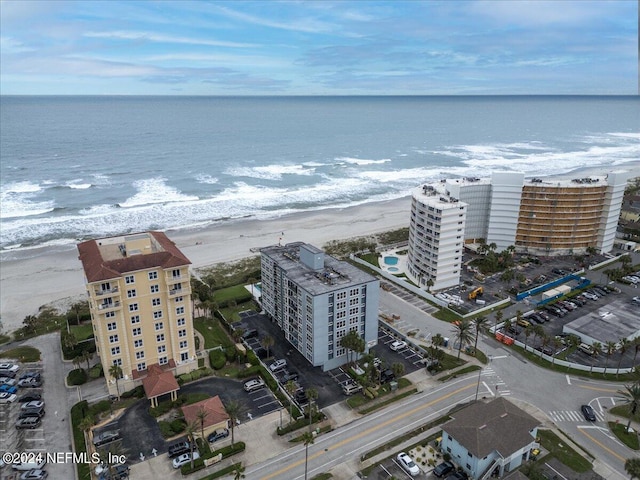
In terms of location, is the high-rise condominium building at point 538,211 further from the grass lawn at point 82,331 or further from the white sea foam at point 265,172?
the white sea foam at point 265,172

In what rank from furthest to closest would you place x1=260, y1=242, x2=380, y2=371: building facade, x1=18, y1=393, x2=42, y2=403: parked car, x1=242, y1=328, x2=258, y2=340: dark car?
x1=242, y1=328, x2=258, y2=340: dark car < x1=260, y1=242, x2=380, y2=371: building facade < x1=18, y1=393, x2=42, y2=403: parked car

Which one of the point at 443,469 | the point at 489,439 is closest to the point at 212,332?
the point at 443,469

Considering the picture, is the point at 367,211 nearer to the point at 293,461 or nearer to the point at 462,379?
the point at 462,379

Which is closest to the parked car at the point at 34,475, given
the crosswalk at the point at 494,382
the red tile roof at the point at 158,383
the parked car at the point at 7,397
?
the red tile roof at the point at 158,383

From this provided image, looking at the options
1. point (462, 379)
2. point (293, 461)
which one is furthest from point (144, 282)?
point (462, 379)

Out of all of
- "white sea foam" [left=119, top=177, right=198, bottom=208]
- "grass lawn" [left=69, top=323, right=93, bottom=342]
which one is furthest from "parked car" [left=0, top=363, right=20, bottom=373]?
"white sea foam" [left=119, top=177, right=198, bottom=208]

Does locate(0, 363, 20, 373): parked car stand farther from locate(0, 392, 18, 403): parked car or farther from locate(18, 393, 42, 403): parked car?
locate(18, 393, 42, 403): parked car
